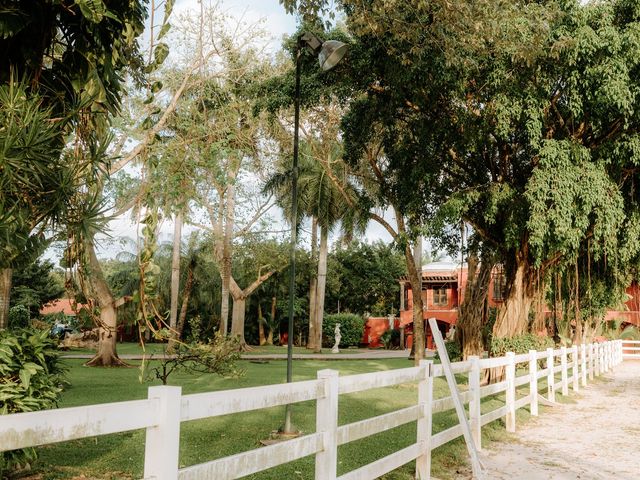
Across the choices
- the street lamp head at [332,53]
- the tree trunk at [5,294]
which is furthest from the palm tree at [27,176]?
the tree trunk at [5,294]

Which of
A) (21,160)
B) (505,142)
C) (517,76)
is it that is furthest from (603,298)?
(21,160)

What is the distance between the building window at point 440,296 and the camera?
2039 inches

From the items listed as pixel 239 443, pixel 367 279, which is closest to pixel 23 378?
pixel 239 443

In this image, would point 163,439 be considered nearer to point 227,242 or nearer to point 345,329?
point 227,242

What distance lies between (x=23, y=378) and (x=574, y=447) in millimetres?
7478

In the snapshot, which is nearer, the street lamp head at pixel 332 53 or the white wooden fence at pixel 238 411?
the white wooden fence at pixel 238 411

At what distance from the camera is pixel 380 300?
58969 millimetres

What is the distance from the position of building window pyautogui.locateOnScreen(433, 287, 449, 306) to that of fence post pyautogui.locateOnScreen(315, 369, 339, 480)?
47770 millimetres

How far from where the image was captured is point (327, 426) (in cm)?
491

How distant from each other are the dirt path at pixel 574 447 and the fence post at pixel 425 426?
830mm

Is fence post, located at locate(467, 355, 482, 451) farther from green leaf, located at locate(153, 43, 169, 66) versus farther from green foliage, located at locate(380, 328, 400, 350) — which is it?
Answer: green foliage, located at locate(380, 328, 400, 350)

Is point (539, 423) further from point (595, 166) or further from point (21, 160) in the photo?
point (21, 160)

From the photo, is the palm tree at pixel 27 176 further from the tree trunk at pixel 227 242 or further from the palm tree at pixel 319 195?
the tree trunk at pixel 227 242

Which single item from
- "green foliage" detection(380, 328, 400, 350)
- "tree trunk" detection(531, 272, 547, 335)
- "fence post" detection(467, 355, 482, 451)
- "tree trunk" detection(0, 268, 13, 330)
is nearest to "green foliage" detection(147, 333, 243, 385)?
"fence post" detection(467, 355, 482, 451)
